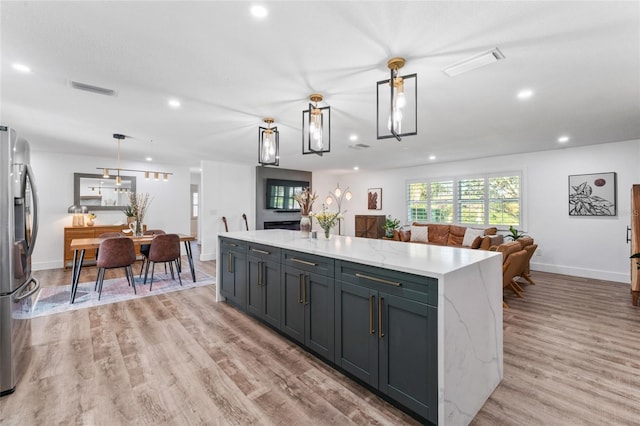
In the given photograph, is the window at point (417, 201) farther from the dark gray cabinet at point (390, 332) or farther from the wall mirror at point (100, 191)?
the wall mirror at point (100, 191)

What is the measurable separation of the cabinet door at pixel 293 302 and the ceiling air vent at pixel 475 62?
7.12 ft

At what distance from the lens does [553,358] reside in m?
2.56

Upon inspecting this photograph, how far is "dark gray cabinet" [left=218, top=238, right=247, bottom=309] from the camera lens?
351 cm

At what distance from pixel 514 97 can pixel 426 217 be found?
200 inches

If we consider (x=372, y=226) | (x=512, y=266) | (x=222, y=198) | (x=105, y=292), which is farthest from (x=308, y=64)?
(x=372, y=226)

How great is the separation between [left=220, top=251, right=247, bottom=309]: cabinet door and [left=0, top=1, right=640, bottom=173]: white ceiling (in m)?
1.83

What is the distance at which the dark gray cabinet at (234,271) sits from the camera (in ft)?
11.5

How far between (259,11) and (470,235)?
19.3 feet

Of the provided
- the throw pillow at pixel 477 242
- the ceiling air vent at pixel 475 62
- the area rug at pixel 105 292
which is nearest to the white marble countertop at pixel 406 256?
the ceiling air vent at pixel 475 62

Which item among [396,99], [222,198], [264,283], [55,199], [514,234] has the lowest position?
[264,283]

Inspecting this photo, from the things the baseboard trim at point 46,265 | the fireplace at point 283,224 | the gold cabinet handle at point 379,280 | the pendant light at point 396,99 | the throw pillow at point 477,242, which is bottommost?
the baseboard trim at point 46,265

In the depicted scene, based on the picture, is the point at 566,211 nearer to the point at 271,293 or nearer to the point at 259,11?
the point at 271,293

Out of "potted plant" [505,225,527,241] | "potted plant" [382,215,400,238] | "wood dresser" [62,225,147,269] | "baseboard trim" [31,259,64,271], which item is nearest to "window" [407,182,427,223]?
"potted plant" [382,215,400,238]

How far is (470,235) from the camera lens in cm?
610
